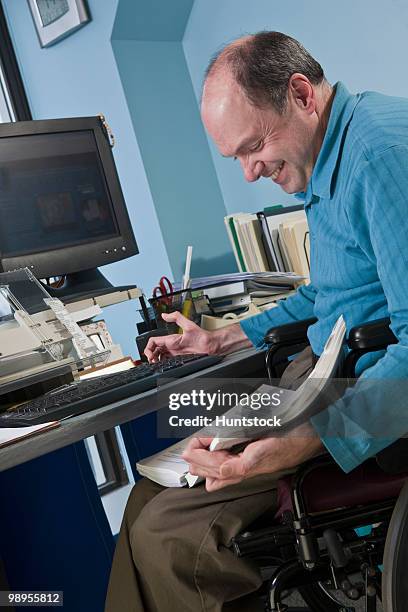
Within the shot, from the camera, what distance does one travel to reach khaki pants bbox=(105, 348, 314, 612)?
1.33 m

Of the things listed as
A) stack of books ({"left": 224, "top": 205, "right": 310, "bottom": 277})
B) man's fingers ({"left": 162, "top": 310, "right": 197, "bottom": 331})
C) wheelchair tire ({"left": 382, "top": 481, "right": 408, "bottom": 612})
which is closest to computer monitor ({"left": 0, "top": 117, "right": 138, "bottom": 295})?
man's fingers ({"left": 162, "top": 310, "right": 197, "bottom": 331})

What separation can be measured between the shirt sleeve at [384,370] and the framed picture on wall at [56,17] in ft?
7.53

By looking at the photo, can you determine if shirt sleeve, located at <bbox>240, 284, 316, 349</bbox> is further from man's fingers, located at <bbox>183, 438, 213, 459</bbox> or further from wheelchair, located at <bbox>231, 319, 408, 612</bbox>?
man's fingers, located at <bbox>183, 438, 213, 459</bbox>

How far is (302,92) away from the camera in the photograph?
1.46 meters

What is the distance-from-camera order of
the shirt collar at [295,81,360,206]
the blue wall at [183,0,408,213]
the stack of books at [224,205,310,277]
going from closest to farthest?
the shirt collar at [295,81,360,206] < the blue wall at [183,0,408,213] < the stack of books at [224,205,310,277]

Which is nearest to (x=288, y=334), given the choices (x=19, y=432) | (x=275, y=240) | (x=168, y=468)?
(x=168, y=468)

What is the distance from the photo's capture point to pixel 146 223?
324 cm

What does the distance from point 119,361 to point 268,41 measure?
840 millimetres

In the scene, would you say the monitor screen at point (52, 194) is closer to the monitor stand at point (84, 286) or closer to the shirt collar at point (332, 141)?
the monitor stand at point (84, 286)

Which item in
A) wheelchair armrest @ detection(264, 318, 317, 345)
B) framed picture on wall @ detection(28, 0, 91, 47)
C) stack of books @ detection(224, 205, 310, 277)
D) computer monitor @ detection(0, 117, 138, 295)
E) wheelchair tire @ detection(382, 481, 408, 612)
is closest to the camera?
wheelchair tire @ detection(382, 481, 408, 612)

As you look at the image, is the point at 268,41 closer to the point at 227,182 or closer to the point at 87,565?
the point at 87,565

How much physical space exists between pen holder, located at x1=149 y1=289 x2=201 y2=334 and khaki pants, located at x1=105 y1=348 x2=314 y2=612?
0.82m

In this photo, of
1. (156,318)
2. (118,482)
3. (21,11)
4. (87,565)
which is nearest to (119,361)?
(156,318)

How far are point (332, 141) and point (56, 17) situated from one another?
2270mm
